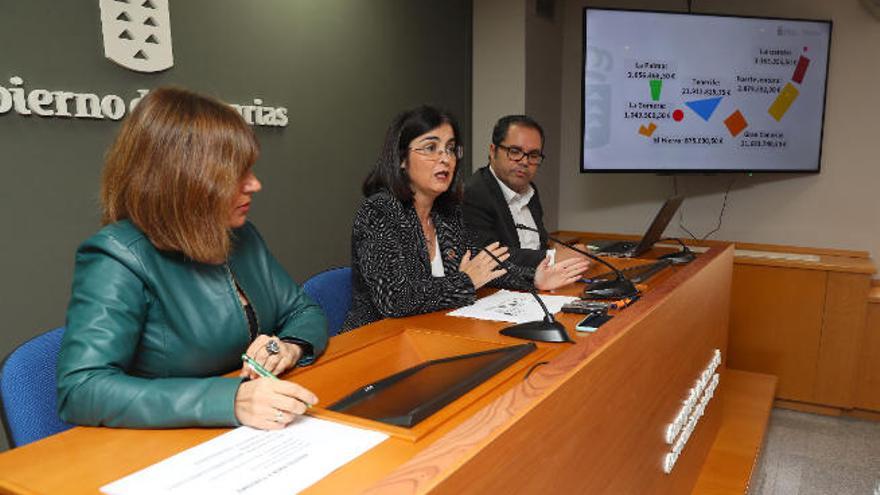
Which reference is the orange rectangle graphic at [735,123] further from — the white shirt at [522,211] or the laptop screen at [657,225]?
the white shirt at [522,211]

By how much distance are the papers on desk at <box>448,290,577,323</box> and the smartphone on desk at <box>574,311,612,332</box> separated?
13cm

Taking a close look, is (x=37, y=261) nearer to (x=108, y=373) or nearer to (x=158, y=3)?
(x=158, y=3)

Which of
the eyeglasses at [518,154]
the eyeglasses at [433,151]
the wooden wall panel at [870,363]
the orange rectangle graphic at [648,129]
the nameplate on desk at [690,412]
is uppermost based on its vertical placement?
the orange rectangle graphic at [648,129]

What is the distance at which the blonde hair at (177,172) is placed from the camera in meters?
1.20

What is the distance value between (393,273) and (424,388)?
0.60m

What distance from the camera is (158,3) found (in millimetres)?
2186

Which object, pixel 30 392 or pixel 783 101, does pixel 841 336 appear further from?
pixel 30 392

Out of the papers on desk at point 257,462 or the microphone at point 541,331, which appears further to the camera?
the microphone at point 541,331

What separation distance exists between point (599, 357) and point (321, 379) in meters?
0.54

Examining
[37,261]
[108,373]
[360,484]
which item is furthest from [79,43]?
[360,484]

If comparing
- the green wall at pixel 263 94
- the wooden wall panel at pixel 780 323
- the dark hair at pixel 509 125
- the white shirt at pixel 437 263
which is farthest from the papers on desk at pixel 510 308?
the wooden wall panel at pixel 780 323

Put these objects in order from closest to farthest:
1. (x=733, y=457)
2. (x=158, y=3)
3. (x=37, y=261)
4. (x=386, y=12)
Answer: (x=37, y=261) → (x=158, y=3) → (x=733, y=457) → (x=386, y=12)

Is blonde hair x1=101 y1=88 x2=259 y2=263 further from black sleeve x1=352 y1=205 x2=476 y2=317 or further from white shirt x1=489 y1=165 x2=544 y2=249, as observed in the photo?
white shirt x1=489 y1=165 x2=544 y2=249

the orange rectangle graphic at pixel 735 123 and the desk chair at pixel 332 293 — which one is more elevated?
the orange rectangle graphic at pixel 735 123
